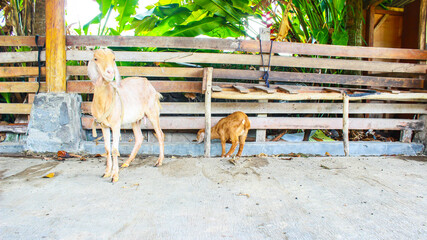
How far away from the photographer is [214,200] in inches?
112

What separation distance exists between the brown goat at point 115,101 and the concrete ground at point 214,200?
18.3 inches

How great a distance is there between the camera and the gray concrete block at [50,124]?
182 inches

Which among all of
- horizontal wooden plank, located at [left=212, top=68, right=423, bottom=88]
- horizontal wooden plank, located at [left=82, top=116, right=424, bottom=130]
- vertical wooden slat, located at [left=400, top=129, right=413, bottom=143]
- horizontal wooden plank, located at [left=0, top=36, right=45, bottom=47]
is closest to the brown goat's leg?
horizontal wooden plank, located at [left=82, top=116, right=424, bottom=130]

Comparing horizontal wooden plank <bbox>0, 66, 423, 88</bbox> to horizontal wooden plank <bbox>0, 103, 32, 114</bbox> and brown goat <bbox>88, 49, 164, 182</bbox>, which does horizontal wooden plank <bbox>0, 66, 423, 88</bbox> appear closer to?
horizontal wooden plank <bbox>0, 103, 32, 114</bbox>

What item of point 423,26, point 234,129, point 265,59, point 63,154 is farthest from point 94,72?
point 423,26

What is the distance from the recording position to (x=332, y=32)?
5.98m

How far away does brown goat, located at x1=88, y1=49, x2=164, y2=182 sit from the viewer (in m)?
2.97

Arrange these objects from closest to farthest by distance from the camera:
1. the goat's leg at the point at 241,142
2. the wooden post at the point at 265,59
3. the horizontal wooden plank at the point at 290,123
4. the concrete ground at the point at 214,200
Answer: the concrete ground at the point at 214,200 → the goat's leg at the point at 241,142 → the horizontal wooden plank at the point at 290,123 → the wooden post at the point at 265,59

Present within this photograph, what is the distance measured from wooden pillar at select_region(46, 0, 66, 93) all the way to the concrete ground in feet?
4.40

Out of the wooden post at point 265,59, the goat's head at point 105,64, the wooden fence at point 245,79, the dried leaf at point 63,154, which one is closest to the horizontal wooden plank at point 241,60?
the wooden fence at point 245,79

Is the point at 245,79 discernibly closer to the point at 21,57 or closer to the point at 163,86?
the point at 163,86

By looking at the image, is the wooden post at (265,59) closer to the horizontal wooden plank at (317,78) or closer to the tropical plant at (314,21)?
the horizontal wooden plank at (317,78)

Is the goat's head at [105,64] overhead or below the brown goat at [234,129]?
overhead

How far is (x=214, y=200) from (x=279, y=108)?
9.51 feet
